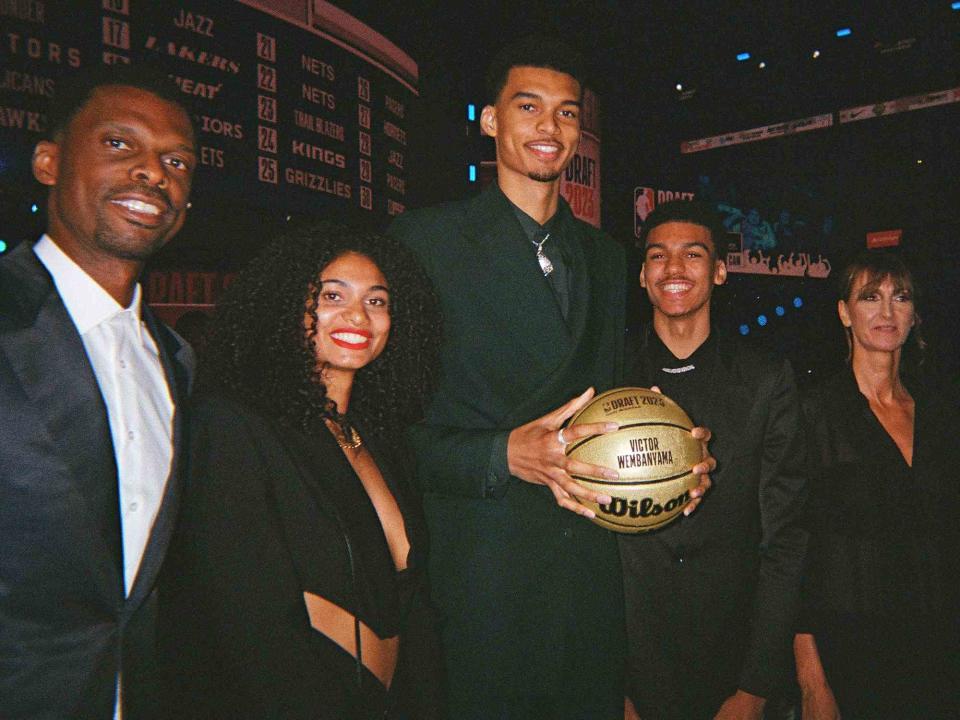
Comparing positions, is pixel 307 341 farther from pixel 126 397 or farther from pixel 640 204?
pixel 640 204

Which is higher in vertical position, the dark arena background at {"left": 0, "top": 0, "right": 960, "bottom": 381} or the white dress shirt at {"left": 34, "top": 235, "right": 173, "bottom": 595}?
the dark arena background at {"left": 0, "top": 0, "right": 960, "bottom": 381}

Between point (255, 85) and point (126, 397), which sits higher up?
point (255, 85)

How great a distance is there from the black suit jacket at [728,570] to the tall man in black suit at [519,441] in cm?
32

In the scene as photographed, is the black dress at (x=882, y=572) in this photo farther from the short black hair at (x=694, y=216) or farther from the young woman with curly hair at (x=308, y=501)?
the young woman with curly hair at (x=308, y=501)

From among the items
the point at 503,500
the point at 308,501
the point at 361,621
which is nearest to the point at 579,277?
the point at 503,500

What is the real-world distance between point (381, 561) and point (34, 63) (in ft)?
10.9

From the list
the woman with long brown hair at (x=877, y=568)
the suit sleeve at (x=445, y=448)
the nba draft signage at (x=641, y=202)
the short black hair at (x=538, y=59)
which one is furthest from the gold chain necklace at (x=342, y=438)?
the nba draft signage at (x=641, y=202)

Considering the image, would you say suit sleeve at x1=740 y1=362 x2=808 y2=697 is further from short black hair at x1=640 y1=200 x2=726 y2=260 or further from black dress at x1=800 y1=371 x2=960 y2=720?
short black hair at x1=640 y1=200 x2=726 y2=260

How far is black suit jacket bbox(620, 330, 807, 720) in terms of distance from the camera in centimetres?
239

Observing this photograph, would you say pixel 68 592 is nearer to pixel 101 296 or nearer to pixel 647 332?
pixel 101 296

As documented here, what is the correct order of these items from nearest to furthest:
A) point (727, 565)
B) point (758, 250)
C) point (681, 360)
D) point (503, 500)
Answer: point (503, 500) → point (727, 565) → point (681, 360) → point (758, 250)

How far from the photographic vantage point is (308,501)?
67.7 inches

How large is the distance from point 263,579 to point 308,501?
0.68ft

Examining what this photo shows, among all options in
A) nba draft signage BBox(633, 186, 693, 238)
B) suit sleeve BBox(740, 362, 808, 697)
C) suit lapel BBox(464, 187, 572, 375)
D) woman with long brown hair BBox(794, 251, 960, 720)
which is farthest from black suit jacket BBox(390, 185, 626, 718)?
nba draft signage BBox(633, 186, 693, 238)
